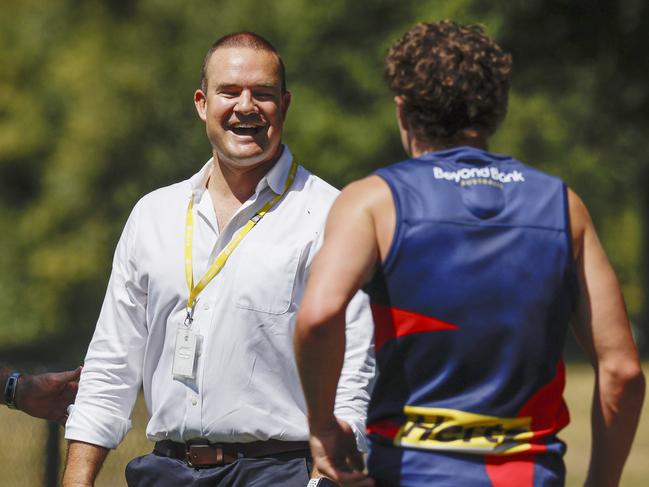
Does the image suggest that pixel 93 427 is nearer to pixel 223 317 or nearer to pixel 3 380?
pixel 223 317

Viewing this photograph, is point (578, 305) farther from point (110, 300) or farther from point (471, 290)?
point (110, 300)

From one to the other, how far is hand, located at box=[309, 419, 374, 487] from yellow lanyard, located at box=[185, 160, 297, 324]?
1.40m

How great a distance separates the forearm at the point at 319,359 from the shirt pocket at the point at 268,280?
4.22 feet

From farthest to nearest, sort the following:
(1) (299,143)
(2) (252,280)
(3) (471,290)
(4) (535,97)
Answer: (4) (535,97) < (1) (299,143) < (2) (252,280) < (3) (471,290)

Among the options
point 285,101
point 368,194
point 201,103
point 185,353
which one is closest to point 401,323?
point 368,194

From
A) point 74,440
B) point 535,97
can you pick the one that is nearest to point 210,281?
point 74,440

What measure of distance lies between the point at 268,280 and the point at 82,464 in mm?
933

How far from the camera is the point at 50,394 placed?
18.6 ft

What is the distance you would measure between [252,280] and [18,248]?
109 ft

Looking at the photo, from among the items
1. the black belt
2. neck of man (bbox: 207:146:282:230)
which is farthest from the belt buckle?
neck of man (bbox: 207:146:282:230)

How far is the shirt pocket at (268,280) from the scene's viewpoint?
4805 mm

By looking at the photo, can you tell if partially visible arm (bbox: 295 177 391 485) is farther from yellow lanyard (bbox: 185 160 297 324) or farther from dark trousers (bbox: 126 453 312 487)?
yellow lanyard (bbox: 185 160 297 324)

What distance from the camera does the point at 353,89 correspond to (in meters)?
33.6

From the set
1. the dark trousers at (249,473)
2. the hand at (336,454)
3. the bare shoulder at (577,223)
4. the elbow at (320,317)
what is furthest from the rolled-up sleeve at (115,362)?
the bare shoulder at (577,223)
